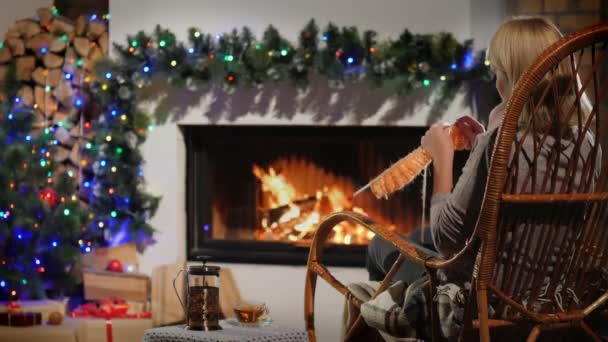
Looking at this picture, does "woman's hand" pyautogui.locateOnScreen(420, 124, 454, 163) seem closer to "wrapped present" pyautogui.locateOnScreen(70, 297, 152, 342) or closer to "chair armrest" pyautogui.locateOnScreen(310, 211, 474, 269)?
"chair armrest" pyautogui.locateOnScreen(310, 211, 474, 269)

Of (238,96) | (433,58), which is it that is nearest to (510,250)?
(433,58)

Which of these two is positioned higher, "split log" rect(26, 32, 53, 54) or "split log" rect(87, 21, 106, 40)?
"split log" rect(87, 21, 106, 40)

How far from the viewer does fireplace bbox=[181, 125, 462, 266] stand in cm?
452

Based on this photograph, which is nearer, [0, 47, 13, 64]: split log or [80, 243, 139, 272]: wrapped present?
[80, 243, 139, 272]: wrapped present

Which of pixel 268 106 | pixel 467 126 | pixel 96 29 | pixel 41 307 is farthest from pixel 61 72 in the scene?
pixel 467 126

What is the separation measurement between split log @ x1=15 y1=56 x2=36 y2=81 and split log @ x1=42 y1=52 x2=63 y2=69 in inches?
2.8

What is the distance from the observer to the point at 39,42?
4.76 m

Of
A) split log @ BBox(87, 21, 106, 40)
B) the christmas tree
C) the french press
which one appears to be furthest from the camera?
split log @ BBox(87, 21, 106, 40)

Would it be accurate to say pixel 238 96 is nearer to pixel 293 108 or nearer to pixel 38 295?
pixel 293 108

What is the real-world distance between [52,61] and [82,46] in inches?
6.3

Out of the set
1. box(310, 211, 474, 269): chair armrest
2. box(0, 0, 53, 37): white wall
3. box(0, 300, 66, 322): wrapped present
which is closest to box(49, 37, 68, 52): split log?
box(0, 0, 53, 37): white wall

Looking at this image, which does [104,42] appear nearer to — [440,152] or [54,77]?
[54,77]

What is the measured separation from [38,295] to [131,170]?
0.67 m

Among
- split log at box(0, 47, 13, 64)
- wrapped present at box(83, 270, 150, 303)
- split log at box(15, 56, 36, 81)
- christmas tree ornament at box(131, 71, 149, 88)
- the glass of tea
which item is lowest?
wrapped present at box(83, 270, 150, 303)
